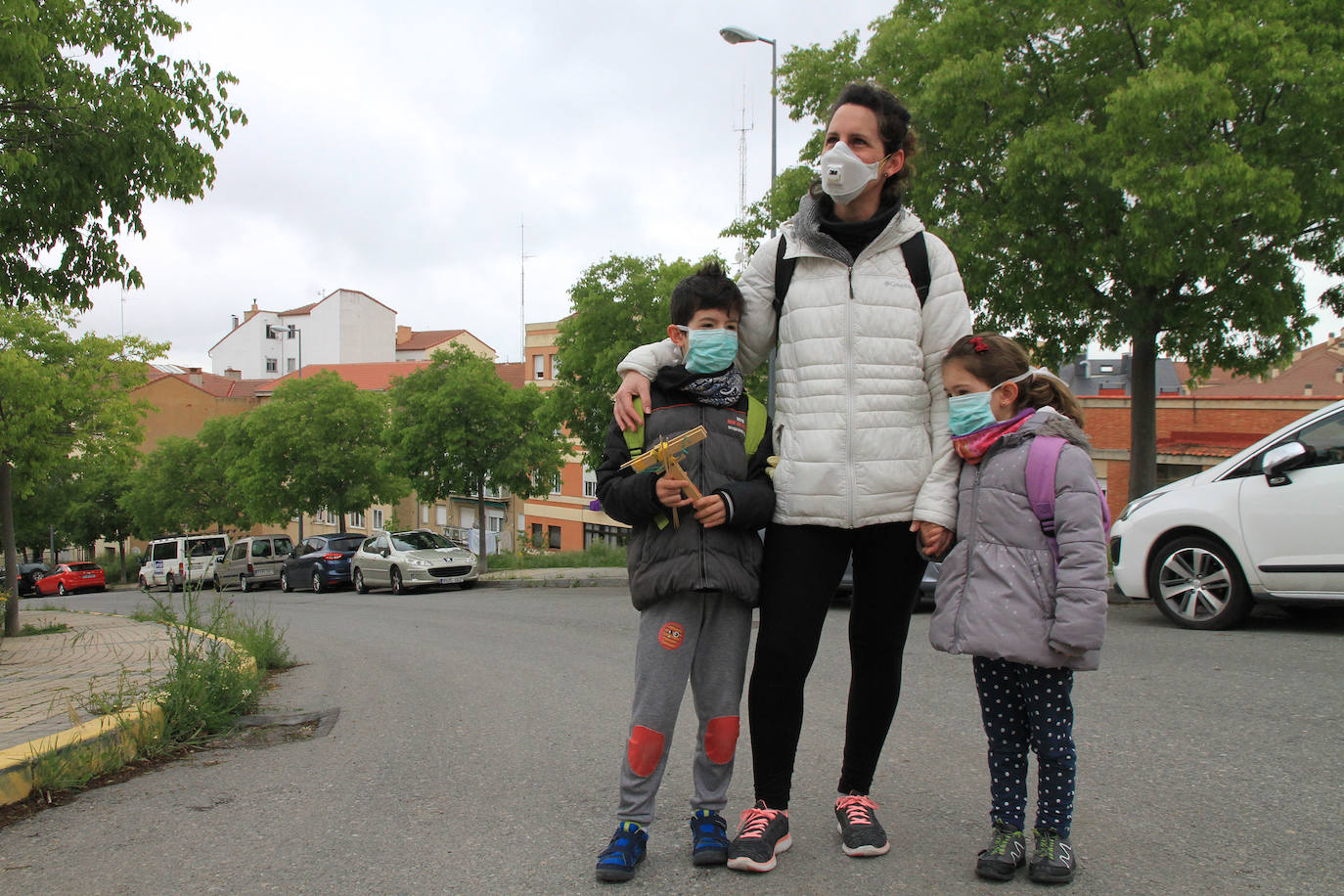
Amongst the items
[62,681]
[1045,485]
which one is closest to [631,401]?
[1045,485]

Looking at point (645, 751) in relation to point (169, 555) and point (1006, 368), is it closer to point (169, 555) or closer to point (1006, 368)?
point (1006, 368)

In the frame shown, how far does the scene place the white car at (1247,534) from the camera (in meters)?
7.45

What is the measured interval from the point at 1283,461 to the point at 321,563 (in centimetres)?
2650

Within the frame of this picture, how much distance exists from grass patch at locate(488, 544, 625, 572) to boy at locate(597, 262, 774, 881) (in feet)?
70.1

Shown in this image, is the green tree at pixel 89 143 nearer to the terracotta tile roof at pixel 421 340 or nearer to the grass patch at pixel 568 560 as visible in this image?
the grass patch at pixel 568 560

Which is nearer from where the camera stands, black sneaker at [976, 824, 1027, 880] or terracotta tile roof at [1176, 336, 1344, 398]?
black sneaker at [976, 824, 1027, 880]

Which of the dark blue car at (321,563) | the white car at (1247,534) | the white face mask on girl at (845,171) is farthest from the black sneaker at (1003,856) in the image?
the dark blue car at (321,563)

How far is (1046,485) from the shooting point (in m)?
2.90

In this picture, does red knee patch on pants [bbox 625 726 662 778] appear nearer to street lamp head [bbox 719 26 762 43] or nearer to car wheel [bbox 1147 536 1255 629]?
car wheel [bbox 1147 536 1255 629]

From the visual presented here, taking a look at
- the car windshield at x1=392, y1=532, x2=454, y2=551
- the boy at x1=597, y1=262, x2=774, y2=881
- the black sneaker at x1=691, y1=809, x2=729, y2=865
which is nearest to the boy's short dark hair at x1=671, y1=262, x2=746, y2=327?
the boy at x1=597, y1=262, x2=774, y2=881

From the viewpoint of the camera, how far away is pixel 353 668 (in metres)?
8.95

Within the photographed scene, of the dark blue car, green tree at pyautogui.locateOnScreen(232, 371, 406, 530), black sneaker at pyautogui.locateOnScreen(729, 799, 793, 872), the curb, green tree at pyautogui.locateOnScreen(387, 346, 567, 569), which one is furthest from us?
green tree at pyautogui.locateOnScreen(232, 371, 406, 530)

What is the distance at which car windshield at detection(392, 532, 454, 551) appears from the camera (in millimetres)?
24938

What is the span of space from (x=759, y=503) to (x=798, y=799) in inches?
54.4
